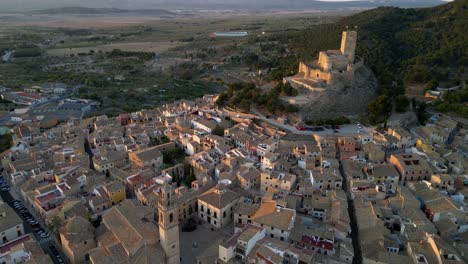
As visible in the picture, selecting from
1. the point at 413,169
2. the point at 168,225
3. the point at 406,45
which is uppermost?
the point at 406,45

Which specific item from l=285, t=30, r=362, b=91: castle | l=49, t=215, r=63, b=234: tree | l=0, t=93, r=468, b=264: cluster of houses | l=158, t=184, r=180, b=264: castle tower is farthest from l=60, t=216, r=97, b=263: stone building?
l=285, t=30, r=362, b=91: castle

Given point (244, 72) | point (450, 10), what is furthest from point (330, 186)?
point (450, 10)

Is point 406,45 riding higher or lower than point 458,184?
higher

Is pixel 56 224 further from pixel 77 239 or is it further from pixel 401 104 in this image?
pixel 401 104

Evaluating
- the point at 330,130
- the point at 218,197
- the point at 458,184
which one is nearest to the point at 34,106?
the point at 218,197

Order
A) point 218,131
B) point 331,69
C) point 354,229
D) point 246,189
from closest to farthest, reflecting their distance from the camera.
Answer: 1. point 354,229
2. point 246,189
3. point 218,131
4. point 331,69

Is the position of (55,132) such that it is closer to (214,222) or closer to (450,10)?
(214,222)
